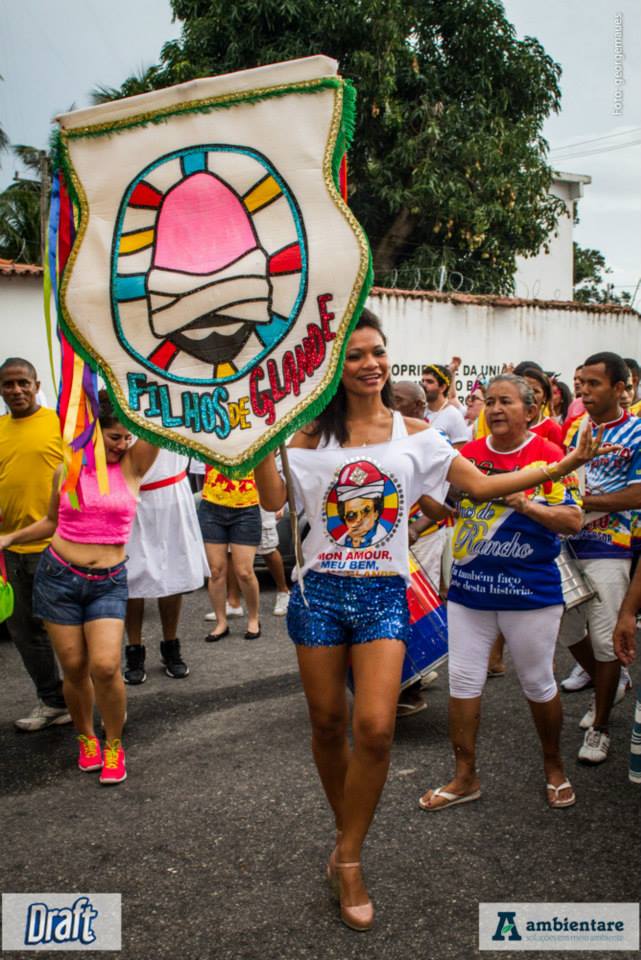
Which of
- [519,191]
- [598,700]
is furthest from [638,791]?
[519,191]

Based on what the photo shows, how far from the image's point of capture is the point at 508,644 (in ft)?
12.8

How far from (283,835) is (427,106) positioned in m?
18.4

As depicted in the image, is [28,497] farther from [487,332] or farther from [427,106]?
[427,106]

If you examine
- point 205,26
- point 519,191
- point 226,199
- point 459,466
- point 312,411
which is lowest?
point 459,466

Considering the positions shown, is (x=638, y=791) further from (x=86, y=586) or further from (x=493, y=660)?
(x=86, y=586)

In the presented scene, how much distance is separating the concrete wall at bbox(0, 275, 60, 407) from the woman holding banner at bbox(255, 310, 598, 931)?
10.1m

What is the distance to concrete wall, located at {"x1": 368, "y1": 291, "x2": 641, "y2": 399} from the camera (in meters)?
16.2

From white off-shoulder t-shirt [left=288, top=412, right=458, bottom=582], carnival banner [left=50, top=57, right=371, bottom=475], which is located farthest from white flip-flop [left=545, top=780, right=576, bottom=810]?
carnival banner [left=50, top=57, right=371, bottom=475]

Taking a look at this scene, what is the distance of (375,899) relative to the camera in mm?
3227

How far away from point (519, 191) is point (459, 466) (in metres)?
17.9

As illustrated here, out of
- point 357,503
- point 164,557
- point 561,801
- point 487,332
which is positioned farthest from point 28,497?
point 487,332

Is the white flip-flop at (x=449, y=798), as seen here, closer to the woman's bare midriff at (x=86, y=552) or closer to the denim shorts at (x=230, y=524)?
the woman's bare midriff at (x=86, y=552)

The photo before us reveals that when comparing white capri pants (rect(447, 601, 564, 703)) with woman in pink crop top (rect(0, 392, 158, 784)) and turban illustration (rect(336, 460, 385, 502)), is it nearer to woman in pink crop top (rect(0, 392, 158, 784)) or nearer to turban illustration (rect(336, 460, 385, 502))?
turban illustration (rect(336, 460, 385, 502))

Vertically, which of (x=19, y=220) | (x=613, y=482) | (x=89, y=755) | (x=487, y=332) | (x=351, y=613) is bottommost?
(x=89, y=755)
